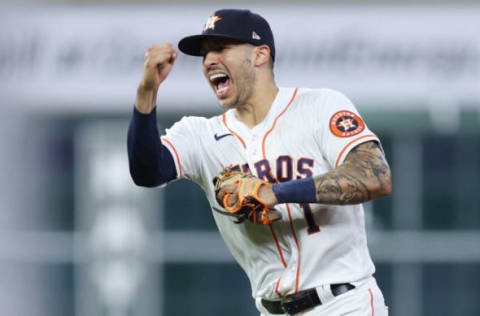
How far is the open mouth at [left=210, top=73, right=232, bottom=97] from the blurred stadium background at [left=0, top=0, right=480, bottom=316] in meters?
6.75

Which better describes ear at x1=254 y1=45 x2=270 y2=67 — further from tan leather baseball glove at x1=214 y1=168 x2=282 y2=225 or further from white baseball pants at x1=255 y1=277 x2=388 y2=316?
white baseball pants at x1=255 y1=277 x2=388 y2=316

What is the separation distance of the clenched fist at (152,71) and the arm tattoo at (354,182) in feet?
2.21

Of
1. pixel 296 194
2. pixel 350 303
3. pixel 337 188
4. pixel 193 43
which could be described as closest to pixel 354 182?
pixel 337 188

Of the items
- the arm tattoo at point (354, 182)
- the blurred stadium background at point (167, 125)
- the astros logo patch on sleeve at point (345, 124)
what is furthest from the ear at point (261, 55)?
the blurred stadium background at point (167, 125)

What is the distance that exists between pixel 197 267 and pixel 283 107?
714 cm

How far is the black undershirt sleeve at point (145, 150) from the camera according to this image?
10.9 ft

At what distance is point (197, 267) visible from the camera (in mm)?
10578

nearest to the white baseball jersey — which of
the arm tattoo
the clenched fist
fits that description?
Answer: the arm tattoo

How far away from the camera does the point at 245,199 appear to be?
316 cm

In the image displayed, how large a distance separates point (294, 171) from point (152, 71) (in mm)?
694

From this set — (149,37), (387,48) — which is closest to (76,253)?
(149,37)

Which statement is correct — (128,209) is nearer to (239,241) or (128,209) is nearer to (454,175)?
(454,175)

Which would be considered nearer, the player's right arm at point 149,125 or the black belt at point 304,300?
the player's right arm at point 149,125

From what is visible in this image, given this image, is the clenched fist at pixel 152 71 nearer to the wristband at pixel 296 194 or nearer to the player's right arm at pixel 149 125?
the player's right arm at pixel 149 125
